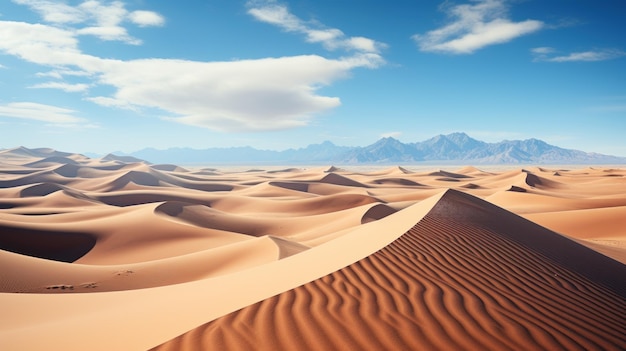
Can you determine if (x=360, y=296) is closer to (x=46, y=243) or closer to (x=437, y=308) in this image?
(x=437, y=308)

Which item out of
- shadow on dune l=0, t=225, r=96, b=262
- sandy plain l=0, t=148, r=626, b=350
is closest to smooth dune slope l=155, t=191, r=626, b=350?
sandy plain l=0, t=148, r=626, b=350

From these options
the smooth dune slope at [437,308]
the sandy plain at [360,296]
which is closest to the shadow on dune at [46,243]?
the sandy plain at [360,296]

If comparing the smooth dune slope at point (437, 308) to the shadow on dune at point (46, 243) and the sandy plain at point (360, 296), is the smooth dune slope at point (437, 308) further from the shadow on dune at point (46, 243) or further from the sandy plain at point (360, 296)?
the shadow on dune at point (46, 243)

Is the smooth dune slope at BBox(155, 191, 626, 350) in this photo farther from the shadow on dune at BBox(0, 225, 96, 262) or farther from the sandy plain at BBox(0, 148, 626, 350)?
the shadow on dune at BBox(0, 225, 96, 262)

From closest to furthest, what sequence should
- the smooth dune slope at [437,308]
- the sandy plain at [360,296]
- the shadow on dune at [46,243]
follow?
the smooth dune slope at [437,308], the sandy plain at [360,296], the shadow on dune at [46,243]

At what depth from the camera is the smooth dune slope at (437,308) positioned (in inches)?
133

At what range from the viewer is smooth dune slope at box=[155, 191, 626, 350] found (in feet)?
11.1

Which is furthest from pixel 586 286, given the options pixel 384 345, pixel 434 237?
pixel 384 345

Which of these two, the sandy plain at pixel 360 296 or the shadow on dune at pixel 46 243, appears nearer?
the sandy plain at pixel 360 296

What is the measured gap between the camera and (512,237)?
A: 335 inches

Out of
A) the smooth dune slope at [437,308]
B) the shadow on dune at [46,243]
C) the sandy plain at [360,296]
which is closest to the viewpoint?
the smooth dune slope at [437,308]

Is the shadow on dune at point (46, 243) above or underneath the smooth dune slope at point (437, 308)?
underneath

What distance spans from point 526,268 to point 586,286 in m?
0.84

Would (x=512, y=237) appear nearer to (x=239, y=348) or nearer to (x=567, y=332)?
(x=567, y=332)
